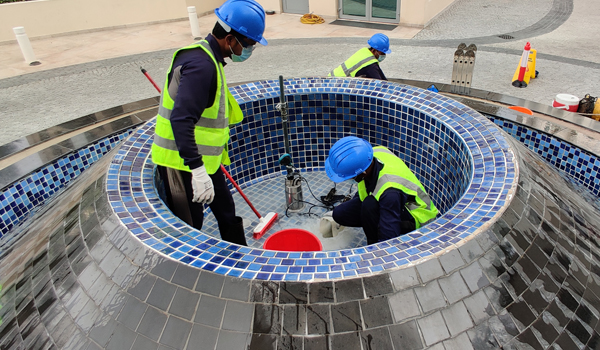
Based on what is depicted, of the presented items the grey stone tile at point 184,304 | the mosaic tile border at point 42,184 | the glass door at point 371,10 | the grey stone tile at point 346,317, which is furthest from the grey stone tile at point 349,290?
the glass door at point 371,10

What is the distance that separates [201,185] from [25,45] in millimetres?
9249

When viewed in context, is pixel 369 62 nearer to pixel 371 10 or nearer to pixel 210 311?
pixel 210 311

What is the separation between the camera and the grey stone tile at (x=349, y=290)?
202 cm

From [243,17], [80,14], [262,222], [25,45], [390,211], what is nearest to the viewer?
[243,17]

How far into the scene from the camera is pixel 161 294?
6.96ft

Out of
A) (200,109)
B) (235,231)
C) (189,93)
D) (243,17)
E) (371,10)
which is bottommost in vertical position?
(235,231)

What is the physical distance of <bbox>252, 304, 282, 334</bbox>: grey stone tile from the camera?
196cm

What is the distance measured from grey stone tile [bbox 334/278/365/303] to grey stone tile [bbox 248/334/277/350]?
35 centimetres

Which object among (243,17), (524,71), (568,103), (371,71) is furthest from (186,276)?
(524,71)

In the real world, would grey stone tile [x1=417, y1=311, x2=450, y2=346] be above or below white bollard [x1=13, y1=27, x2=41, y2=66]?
below

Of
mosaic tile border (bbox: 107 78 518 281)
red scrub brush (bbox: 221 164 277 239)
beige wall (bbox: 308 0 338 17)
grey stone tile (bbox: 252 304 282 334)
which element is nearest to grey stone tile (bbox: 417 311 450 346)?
mosaic tile border (bbox: 107 78 518 281)

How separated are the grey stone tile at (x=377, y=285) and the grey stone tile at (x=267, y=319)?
433mm

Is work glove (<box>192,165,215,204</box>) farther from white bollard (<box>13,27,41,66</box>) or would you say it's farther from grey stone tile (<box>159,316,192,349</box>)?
Result: white bollard (<box>13,27,41,66</box>)

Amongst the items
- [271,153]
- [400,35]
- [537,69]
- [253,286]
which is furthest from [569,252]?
[400,35]
